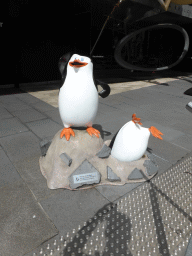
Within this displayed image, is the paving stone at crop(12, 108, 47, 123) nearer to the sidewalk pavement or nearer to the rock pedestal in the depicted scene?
the sidewalk pavement

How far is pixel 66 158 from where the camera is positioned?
2469mm

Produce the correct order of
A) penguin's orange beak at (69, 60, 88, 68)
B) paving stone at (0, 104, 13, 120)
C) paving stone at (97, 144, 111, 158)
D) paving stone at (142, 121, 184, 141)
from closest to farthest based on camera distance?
penguin's orange beak at (69, 60, 88, 68) → paving stone at (97, 144, 111, 158) → paving stone at (142, 121, 184, 141) → paving stone at (0, 104, 13, 120)

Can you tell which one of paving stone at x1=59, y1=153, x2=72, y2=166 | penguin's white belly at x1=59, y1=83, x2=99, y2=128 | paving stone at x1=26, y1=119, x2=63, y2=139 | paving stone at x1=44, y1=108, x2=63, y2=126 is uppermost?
penguin's white belly at x1=59, y1=83, x2=99, y2=128

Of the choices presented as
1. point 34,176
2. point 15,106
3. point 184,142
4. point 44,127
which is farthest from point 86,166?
point 15,106

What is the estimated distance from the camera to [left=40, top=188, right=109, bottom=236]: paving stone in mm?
1971

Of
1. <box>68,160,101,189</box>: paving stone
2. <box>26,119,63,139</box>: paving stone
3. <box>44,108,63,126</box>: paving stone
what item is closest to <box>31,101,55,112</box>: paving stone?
<box>44,108,63,126</box>: paving stone

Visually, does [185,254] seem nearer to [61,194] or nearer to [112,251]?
[112,251]

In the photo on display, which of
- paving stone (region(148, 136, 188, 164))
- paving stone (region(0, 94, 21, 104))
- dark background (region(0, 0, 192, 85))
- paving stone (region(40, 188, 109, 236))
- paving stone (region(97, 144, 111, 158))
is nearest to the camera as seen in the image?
paving stone (region(40, 188, 109, 236))

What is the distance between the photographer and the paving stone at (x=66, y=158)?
245cm

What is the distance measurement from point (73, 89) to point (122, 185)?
4.78 feet

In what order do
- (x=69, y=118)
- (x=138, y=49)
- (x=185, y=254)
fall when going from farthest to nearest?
(x=138, y=49), (x=69, y=118), (x=185, y=254)

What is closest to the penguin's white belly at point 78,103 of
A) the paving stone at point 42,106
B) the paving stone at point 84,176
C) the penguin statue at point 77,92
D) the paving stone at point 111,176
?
the penguin statue at point 77,92

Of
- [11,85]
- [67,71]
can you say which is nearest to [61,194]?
[67,71]

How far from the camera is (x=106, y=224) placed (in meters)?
1.95
